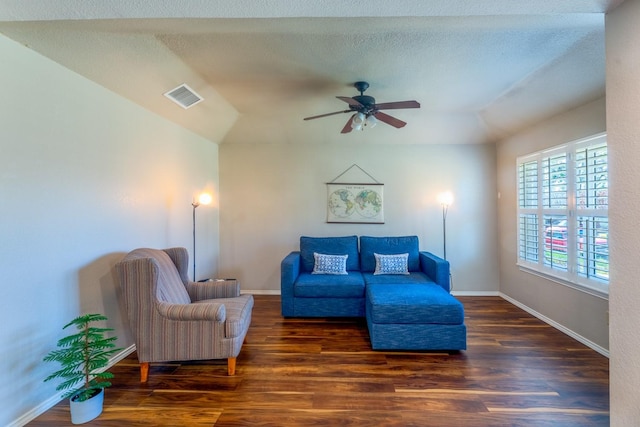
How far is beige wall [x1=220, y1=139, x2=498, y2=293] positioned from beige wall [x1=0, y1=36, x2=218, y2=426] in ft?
5.46

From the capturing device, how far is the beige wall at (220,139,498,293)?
4363mm

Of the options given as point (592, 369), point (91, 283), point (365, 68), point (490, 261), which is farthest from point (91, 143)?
point (490, 261)

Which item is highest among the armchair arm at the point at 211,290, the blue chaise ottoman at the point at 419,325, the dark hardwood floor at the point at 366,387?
the armchair arm at the point at 211,290

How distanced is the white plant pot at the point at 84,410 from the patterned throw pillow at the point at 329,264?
2518 millimetres

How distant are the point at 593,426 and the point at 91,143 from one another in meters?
4.24

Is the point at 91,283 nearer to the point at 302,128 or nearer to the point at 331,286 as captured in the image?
the point at 331,286

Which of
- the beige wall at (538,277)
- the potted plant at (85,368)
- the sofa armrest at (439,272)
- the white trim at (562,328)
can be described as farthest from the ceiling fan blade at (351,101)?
the white trim at (562,328)

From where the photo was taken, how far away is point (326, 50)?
2.25m

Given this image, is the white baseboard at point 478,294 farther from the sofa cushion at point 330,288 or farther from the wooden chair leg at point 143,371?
the wooden chair leg at point 143,371

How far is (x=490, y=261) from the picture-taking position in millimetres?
4352

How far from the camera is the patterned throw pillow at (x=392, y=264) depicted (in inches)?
150

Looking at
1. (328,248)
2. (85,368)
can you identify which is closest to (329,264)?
(328,248)

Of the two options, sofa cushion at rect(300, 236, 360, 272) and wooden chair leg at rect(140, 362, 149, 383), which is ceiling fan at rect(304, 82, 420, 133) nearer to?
sofa cushion at rect(300, 236, 360, 272)

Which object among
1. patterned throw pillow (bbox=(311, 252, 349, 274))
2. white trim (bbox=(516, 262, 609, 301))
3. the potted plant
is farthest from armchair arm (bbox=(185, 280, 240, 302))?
white trim (bbox=(516, 262, 609, 301))
